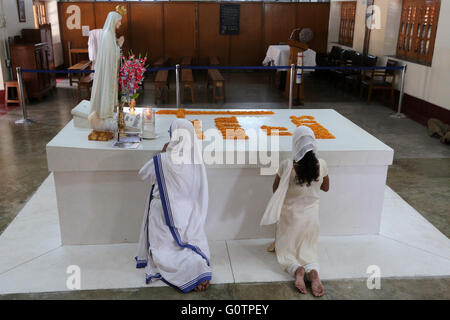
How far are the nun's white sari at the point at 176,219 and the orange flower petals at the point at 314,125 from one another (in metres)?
1.49

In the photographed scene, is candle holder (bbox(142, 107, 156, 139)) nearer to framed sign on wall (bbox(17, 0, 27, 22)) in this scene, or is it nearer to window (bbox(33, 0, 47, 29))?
framed sign on wall (bbox(17, 0, 27, 22))

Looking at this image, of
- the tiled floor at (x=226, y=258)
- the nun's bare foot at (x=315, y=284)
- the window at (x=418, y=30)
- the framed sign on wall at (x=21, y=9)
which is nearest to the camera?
the nun's bare foot at (x=315, y=284)

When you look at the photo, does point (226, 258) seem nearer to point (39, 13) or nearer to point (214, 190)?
point (214, 190)

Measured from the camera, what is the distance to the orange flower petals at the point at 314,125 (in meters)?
4.29

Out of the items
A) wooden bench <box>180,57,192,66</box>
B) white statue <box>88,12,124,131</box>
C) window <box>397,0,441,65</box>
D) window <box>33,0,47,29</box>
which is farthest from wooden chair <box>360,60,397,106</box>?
window <box>33,0,47,29</box>

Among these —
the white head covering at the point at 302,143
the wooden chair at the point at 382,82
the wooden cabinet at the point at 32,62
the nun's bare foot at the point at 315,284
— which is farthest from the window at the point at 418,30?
the wooden cabinet at the point at 32,62

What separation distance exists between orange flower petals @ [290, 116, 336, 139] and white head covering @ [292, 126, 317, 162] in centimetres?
97

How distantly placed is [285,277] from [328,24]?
Answer: 42.8 ft

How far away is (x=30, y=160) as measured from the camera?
Answer: 621 centimetres

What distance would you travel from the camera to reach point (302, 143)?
3277mm

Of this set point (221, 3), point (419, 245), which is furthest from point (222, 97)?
point (419, 245)

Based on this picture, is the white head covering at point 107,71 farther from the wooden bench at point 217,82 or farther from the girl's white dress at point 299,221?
the wooden bench at point 217,82

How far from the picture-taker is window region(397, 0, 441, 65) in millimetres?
8477

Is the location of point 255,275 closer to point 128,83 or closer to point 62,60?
point 128,83
